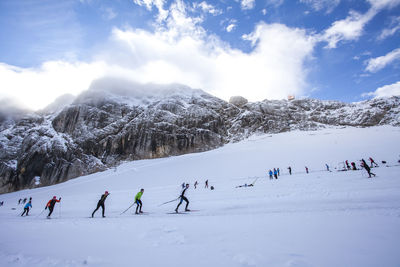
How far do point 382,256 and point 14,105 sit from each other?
5037 inches

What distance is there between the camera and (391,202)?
22.6ft

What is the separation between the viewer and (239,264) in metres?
3.12

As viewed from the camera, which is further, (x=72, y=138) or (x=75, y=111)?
(x=75, y=111)

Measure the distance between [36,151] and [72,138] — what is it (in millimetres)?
10488

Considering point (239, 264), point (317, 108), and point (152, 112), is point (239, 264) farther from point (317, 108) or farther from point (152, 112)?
point (317, 108)

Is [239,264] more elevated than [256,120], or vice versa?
[256,120]

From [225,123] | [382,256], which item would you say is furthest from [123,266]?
[225,123]

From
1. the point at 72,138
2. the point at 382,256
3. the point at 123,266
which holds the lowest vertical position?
the point at 123,266

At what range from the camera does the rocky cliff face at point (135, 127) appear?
5931cm

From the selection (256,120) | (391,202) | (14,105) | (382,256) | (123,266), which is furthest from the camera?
(14,105)

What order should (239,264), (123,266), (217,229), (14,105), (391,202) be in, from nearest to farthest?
(239,264)
(123,266)
(217,229)
(391,202)
(14,105)

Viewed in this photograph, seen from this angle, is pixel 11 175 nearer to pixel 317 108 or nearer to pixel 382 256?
pixel 382 256

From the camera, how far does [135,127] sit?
224 feet

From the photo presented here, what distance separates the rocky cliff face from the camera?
59312 millimetres
